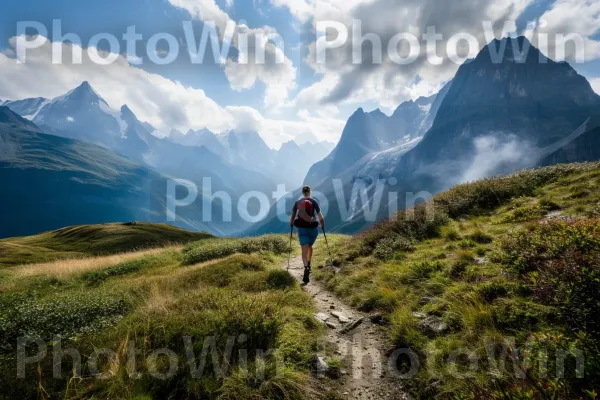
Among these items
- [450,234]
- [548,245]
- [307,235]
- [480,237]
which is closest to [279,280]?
[307,235]

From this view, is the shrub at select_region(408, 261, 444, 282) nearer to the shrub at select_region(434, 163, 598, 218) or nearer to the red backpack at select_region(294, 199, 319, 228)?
the red backpack at select_region(294, 199, 319, 228)

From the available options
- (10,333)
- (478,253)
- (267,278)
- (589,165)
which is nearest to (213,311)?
(267,278)

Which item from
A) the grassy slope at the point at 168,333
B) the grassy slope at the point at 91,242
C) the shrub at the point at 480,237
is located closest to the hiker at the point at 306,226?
the grassy slope at the point at 168,333

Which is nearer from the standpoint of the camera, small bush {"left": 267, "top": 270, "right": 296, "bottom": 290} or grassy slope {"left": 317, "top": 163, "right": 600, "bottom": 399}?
grassy slope {"left": 317, "top": 163, "right": 600, "bottom": 399}

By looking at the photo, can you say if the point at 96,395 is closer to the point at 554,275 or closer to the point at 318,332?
the point at 318,332

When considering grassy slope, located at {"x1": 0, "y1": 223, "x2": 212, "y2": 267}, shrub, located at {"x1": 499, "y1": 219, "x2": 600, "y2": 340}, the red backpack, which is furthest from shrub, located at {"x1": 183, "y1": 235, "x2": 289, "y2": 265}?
grassy slope, located at {"x1": 0, "y1": 223, "x2": 212, "y2": 267}

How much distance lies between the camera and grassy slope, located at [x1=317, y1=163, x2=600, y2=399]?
399cm

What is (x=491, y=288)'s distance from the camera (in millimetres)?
5988

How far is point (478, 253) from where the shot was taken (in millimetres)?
8539

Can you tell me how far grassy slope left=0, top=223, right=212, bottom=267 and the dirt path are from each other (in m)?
39.3

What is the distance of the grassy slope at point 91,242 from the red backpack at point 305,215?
35121 millimetres

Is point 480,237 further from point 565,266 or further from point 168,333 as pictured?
point 168,333

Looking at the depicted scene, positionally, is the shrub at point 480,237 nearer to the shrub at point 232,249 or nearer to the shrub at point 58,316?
the shrub at point 58,316

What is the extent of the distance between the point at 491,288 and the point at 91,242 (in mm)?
65544
